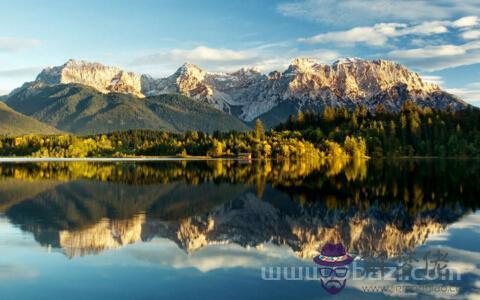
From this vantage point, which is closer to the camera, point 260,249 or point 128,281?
point 128,281

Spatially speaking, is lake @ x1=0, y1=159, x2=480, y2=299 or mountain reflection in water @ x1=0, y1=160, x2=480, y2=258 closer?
lake @ x1=0, y1=159, x2=480, y2=299

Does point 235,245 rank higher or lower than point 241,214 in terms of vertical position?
higher

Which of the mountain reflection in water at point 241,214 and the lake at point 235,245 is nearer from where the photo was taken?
the lake at point 235,245

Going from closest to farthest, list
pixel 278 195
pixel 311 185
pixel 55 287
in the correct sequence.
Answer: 1. pixel 55 287
2. pixel 278 195
3. pixel 311 185

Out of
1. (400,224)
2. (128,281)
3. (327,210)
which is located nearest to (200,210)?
(327,210)

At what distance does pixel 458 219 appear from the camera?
4975 centimetres

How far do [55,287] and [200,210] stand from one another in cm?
3042

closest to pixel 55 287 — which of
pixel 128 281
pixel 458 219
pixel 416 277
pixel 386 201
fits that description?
pixel 128 281

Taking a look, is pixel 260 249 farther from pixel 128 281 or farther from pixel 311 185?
pixel 311 185

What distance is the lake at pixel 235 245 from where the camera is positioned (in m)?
27.1

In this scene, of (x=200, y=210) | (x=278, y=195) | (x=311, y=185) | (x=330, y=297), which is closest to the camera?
(x=330, y=297)

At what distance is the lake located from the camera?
27.1 metres

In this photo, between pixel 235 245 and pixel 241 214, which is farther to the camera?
pixel 241 214

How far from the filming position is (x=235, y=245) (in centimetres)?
3853
